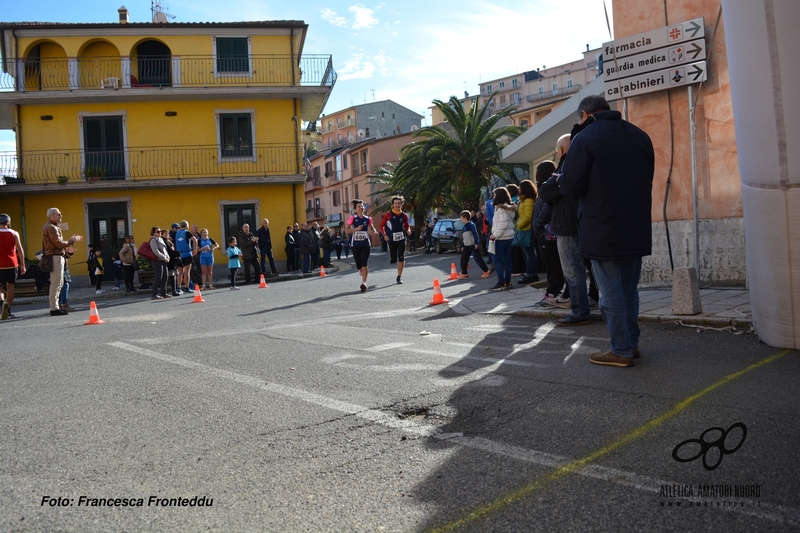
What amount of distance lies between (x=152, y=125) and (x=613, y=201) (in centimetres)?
2779

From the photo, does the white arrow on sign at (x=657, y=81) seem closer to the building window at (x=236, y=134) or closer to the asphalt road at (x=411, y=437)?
→ the asphalt road at (x=411, y=437)

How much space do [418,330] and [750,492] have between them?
18.1ft

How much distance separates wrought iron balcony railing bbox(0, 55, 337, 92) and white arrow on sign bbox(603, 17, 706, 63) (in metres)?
21.3

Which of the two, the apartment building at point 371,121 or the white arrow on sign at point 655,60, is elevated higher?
the apartment building at point 371,121

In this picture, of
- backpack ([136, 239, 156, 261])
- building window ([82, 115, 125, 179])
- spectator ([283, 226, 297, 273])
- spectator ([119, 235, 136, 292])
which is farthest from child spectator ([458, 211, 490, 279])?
building window ([82, 115, 125, 179])

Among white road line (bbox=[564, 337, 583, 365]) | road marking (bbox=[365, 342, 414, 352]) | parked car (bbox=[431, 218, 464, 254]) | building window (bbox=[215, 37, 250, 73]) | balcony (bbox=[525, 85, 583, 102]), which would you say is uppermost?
balcony (bbox=[525, 85, 583, 102])

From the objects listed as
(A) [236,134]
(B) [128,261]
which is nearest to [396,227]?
(B) [128,261]

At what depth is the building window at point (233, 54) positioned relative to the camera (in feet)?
99.3

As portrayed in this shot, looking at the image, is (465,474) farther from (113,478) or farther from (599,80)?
(599,80)

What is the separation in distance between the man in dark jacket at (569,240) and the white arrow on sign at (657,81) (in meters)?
3.38

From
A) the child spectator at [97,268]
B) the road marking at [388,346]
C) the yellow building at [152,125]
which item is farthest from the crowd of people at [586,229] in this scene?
the yellow building at [152,125]

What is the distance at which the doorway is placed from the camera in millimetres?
29078

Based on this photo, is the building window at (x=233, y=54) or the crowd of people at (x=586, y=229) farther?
the building window at (x=233, y=54)

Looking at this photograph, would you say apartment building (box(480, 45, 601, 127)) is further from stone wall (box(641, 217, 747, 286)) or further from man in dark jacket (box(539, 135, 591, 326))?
man in dark jacket (box(539, 135, 591, 326))
